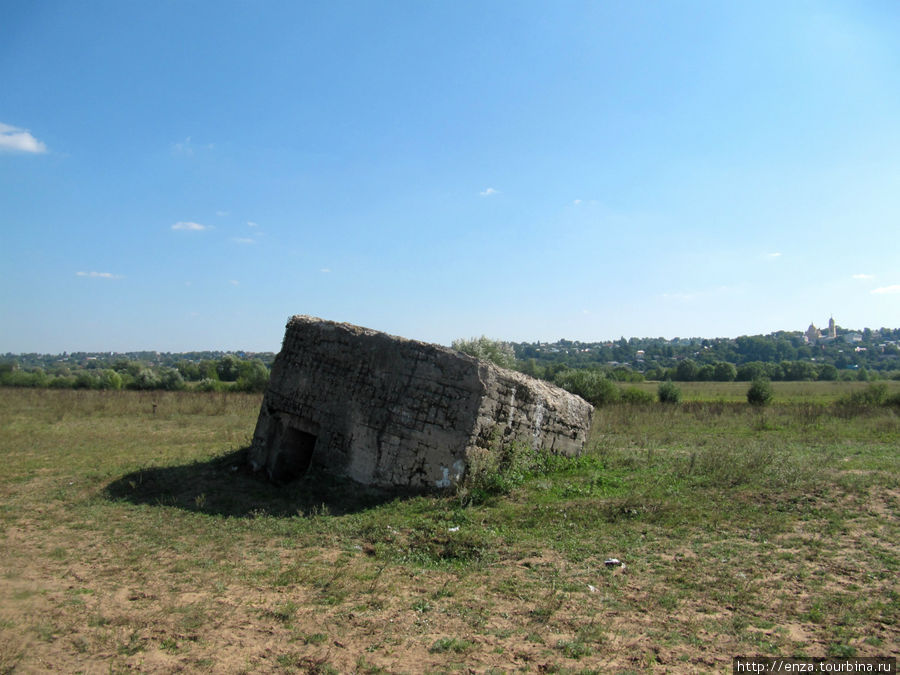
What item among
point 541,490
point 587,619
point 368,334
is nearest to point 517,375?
point 541,490

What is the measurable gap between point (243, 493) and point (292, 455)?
116cm

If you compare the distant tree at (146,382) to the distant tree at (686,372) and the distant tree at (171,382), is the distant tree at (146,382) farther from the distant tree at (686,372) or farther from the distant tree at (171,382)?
the distant tree at (686,372)

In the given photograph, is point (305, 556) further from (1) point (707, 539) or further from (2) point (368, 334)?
(1) point (707, 539)

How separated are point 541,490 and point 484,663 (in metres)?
4.45

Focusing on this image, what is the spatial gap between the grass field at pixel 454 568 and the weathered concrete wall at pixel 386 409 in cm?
51

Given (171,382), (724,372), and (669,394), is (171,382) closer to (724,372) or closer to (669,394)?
(669,394)

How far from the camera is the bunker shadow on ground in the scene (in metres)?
7.39

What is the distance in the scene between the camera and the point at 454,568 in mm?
5332

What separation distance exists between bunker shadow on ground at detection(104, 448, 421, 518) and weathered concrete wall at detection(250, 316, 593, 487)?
9.6 inches

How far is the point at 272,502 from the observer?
25.3 ft

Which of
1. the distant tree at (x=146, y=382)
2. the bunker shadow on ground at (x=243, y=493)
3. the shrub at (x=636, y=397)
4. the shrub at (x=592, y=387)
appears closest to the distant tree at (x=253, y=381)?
the distant tree at (x=146, y=382)

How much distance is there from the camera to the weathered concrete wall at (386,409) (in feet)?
25.4

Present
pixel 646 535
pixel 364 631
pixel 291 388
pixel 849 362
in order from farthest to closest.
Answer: pixel 849 362 → pixel 291 388 → pixel 646 535 → pixel 364 631

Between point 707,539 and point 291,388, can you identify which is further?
point 291,388
